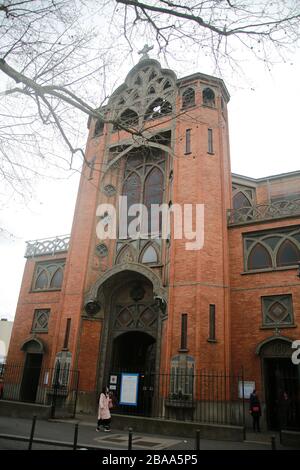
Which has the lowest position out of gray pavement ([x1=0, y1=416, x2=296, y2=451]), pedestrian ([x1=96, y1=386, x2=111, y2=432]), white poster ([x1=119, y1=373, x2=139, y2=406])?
gray pavement ([x1=0, y1=416, x2=296, y2=451])

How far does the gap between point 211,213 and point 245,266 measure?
2.78 metres

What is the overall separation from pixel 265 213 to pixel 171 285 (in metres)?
5.62

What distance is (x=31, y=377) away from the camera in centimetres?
2022

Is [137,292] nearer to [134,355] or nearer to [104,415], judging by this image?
[134,355]

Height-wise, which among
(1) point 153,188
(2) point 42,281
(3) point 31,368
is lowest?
(3) point 31,368

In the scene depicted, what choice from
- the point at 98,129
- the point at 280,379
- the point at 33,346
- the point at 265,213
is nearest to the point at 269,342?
the point at 280,379

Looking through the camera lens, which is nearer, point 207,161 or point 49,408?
point 49,408

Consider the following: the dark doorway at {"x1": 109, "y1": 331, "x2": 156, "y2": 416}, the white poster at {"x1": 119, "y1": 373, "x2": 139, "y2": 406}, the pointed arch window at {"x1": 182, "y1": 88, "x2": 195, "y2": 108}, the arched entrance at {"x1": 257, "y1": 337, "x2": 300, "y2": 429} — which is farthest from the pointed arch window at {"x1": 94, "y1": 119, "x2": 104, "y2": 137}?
the arched entrance at {"x1": 257, "y1": 337, "x2": 300, "y2": 429}

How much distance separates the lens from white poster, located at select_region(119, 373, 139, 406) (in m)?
13.6

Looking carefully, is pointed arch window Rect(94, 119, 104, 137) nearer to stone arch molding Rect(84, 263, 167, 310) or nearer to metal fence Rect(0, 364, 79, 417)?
stone arch molding Rect(84, 263, 167, 310)

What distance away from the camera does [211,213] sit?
53.6 feet

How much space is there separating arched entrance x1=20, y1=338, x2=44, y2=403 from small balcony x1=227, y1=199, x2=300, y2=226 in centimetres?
1225
